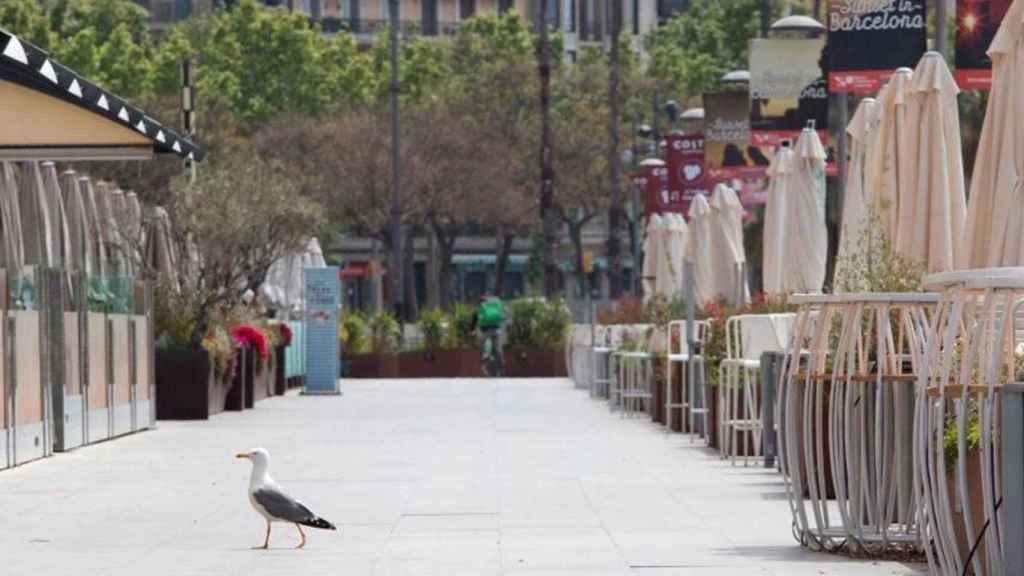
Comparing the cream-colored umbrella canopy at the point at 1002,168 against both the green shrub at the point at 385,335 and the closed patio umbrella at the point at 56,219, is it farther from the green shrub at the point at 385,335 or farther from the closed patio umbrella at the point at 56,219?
the green shrub at the point at 385,335

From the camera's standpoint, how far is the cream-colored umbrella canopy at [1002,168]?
50.3 ft

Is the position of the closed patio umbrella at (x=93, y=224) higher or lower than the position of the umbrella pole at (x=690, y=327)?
higher

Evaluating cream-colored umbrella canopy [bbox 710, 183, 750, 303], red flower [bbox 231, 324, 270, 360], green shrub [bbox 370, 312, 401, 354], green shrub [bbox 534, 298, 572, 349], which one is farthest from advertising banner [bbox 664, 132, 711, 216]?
cream-colored umbrella canopy [bbox 710, 183, 750, 303]

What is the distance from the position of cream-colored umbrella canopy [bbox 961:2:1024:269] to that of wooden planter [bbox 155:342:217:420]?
15.0 m

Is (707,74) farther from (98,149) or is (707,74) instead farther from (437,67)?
(98,149)

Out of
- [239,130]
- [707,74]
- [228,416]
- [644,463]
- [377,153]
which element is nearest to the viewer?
[644,463]

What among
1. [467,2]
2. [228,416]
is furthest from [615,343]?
[467,2]

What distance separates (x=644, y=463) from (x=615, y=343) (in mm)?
17311

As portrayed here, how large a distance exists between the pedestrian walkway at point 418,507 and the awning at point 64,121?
8.03ft

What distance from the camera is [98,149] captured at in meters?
22.3

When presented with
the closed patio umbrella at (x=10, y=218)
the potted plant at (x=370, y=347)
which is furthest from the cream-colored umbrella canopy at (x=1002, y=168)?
the potted plant at (x=370, y=347)

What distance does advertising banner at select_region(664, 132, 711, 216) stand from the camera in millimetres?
49094

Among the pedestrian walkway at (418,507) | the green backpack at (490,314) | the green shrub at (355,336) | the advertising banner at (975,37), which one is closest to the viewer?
the pedestrian walkway at (418,507)

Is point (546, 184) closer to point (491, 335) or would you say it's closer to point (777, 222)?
point (491, 335)
